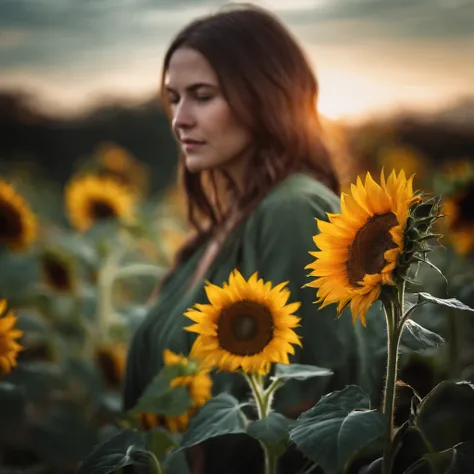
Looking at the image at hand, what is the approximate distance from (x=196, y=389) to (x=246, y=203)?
1.39 ft

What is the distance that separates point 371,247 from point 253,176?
2.07ft

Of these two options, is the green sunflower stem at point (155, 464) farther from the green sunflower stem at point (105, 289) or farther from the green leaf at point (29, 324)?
the green sunflower stem at point (105, 289)

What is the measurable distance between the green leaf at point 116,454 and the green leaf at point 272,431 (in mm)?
173

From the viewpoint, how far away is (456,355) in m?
1.70

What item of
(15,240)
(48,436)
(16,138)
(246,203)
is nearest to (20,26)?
(15,240)

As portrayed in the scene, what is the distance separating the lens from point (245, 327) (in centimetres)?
89

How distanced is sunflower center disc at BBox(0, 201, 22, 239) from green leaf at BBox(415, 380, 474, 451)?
1.16 meters

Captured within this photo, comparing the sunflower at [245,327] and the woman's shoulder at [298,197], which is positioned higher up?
the woman's shoulder at [298,197]

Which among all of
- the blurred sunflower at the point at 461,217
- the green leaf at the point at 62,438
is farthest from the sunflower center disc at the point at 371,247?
the green leaf at the point at 62,438

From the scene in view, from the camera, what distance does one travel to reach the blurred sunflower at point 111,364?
2.06 metres

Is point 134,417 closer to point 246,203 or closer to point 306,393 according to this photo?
point 306,393

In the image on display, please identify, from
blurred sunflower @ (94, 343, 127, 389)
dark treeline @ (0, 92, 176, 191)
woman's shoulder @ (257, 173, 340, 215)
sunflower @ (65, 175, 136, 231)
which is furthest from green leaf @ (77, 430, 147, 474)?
dark treeline @ (0, 92, 176, 191)

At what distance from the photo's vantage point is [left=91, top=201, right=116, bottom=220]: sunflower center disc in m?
2.33

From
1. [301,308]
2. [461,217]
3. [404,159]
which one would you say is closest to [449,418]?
[461,217]
